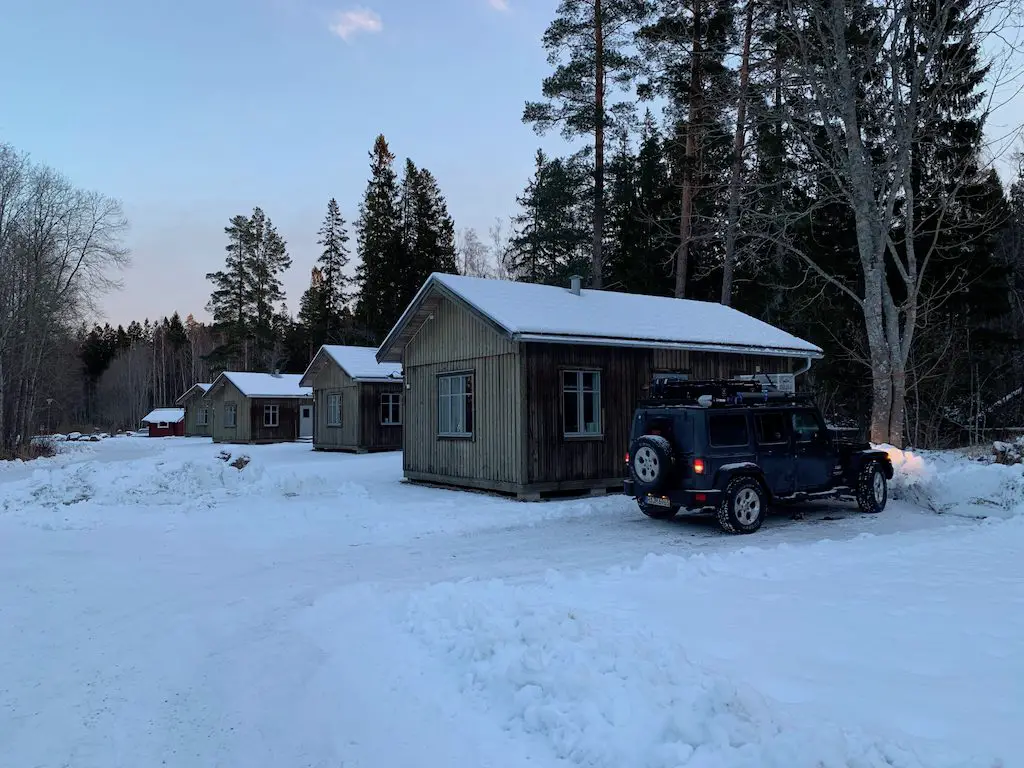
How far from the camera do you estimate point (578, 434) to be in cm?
1555

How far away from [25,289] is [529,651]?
38569mm

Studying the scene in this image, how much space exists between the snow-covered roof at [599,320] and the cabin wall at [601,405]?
45 cm

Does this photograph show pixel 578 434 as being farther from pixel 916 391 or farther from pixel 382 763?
pixel 916 391

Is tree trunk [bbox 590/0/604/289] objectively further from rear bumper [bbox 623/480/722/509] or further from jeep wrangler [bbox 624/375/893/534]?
rear bumper [bbox 623/480/722/509]

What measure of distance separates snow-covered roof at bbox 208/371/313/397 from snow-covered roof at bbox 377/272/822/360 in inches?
931

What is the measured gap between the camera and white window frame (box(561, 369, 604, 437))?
609 inches

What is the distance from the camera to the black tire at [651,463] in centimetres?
1098

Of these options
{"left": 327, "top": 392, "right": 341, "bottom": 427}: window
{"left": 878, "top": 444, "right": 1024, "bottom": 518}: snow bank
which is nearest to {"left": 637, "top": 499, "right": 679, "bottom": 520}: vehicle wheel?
{"left": 878, "top": 444, "right": 1024, "bottom": 518}: snow bank

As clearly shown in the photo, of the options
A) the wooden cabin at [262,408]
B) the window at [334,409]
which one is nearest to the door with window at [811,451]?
the window at [334,409]

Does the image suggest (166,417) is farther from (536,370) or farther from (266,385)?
(536,370)

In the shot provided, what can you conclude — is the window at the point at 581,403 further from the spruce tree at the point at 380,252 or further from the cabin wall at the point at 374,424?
the spruce tree at the point at 380,252

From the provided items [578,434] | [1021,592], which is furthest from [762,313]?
[1021,592]

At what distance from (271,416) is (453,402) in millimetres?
28108

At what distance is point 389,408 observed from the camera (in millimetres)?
31219
